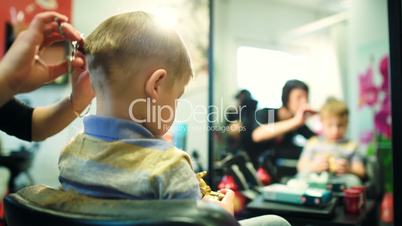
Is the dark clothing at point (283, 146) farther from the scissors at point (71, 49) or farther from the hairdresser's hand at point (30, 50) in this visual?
the hairdresser's hand at point (30, 50)

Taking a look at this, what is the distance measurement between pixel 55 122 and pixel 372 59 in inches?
78.7

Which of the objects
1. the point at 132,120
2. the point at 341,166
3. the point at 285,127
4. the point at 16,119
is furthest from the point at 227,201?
the point at 341,166

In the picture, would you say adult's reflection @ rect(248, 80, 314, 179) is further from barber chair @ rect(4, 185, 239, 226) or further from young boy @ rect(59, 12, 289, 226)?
barber chair @ rect(4, 185, 239, 226)

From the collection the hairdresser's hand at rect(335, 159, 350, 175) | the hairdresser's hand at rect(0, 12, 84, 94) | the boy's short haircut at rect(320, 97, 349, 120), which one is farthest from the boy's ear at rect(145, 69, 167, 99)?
the boy's short haircut at rect(320, 97, 349, 120)

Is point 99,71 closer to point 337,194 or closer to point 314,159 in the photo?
point 337,194

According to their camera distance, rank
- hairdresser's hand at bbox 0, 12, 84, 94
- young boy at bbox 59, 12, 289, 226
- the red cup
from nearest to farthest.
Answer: young boy at bbox 59, 12, 289, 226, hairdresser's hand at bbox 0, 12, 84, 94, the red cup

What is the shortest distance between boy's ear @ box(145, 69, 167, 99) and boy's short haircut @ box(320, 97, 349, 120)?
176 centimetres

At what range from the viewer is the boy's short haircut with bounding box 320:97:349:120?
7.50 feet

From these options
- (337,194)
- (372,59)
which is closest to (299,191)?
(337,194)

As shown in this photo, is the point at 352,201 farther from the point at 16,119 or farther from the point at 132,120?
the point at 16,119

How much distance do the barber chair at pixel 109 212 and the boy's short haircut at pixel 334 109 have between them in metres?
1.91

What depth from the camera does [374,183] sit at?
196 centimetres

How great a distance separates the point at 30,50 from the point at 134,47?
21 centimetres

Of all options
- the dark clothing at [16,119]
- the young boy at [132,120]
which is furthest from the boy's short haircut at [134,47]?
the dark clothing at [16,119]
